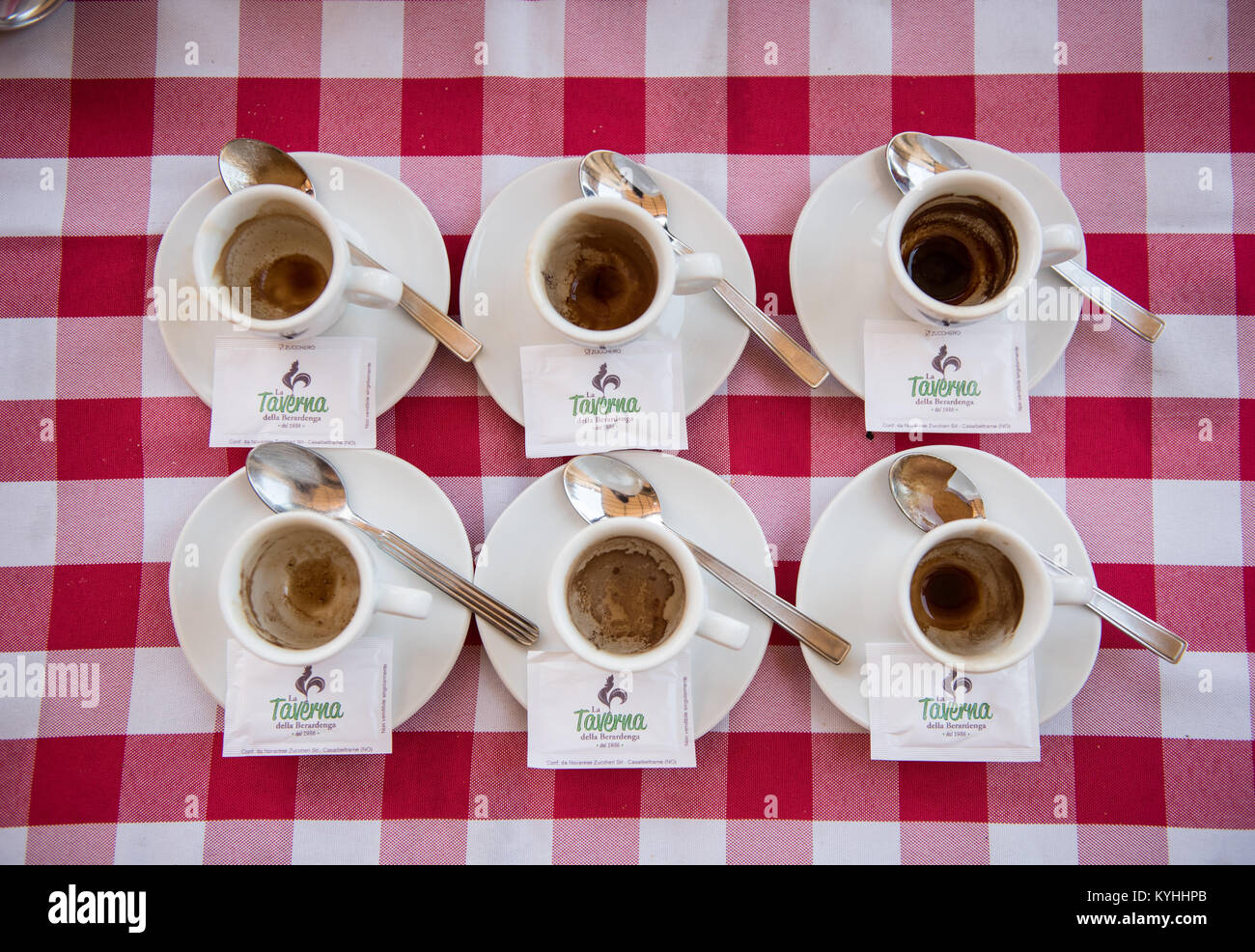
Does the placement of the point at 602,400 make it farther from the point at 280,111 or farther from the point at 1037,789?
the point at 1037,789

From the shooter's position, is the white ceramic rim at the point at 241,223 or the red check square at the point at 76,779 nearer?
the white ceramic rim at the point at 241,223

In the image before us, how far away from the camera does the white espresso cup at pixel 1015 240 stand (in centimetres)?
103

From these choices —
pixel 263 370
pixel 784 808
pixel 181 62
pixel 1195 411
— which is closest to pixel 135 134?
pixel 181 62

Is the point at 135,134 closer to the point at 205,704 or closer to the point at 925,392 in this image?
the point at 205,704

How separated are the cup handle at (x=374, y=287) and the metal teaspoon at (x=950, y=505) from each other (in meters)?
0.72

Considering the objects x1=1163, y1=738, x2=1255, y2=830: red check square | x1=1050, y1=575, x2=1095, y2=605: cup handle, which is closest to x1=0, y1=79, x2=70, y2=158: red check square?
x1=1050, y1=575, x2=1095, y2=605: cup handle

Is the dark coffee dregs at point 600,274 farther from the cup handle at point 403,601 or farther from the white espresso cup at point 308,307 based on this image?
the cup handle at point 403,601

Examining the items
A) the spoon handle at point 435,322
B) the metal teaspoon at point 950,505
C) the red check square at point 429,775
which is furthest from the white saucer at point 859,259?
the red check square at point 429,775

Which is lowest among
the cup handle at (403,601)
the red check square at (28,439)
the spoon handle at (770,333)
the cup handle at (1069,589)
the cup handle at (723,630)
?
the cup handle at (723,630)

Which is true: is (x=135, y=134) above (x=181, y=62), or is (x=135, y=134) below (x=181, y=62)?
below

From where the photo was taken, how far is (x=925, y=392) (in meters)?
1.11

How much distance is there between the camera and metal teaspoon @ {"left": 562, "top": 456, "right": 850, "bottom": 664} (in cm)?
110
